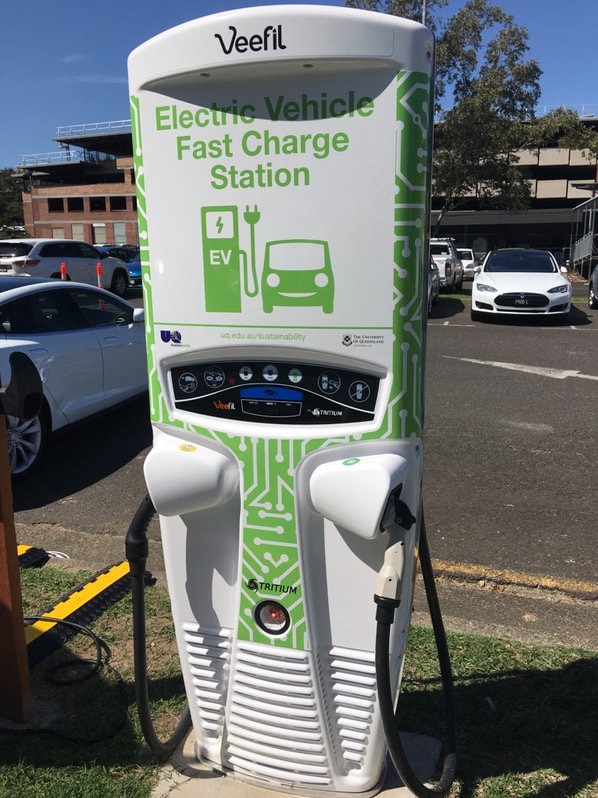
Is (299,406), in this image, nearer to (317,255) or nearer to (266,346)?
(266,346)

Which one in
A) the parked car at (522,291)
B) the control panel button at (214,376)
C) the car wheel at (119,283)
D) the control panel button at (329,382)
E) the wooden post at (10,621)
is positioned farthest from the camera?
the car wheel at (119,283)

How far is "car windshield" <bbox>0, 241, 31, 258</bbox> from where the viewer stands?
18.6m

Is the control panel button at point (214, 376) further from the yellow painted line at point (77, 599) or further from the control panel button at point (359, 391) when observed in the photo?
the yellow painted line at point (77, 599)

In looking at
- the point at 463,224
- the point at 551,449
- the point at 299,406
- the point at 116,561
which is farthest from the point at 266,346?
the point at 463,224

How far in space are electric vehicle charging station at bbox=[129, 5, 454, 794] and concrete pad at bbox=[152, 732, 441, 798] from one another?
64mm

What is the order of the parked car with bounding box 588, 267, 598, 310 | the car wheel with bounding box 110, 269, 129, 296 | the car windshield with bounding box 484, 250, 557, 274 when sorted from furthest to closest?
1. the car wheel with bounding box 110, 269, 129, 296
2. the parked car with bounding box 588, 267, 598, 310
3. the car windshield with bounding box 484, 250, 557, 274

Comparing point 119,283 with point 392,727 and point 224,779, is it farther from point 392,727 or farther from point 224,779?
point 392,727

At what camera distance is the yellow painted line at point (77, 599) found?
123 inches

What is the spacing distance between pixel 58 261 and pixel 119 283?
2581 millimetres

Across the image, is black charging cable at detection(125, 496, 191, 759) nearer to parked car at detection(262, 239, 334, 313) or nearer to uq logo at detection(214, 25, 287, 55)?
parked car at detection(262, 239, 334, 313)

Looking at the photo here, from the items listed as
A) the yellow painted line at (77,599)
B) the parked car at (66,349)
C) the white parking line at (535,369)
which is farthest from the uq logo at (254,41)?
the white parking line at (535,369)

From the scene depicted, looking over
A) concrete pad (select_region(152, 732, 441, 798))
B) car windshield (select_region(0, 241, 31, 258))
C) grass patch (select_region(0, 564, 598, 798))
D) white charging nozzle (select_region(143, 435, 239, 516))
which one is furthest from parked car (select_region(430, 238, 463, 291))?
white charging nozzle (select_region(143, 435, 239, 516))

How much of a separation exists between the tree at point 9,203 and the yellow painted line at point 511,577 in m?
85.1

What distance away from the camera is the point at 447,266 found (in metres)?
20.6
